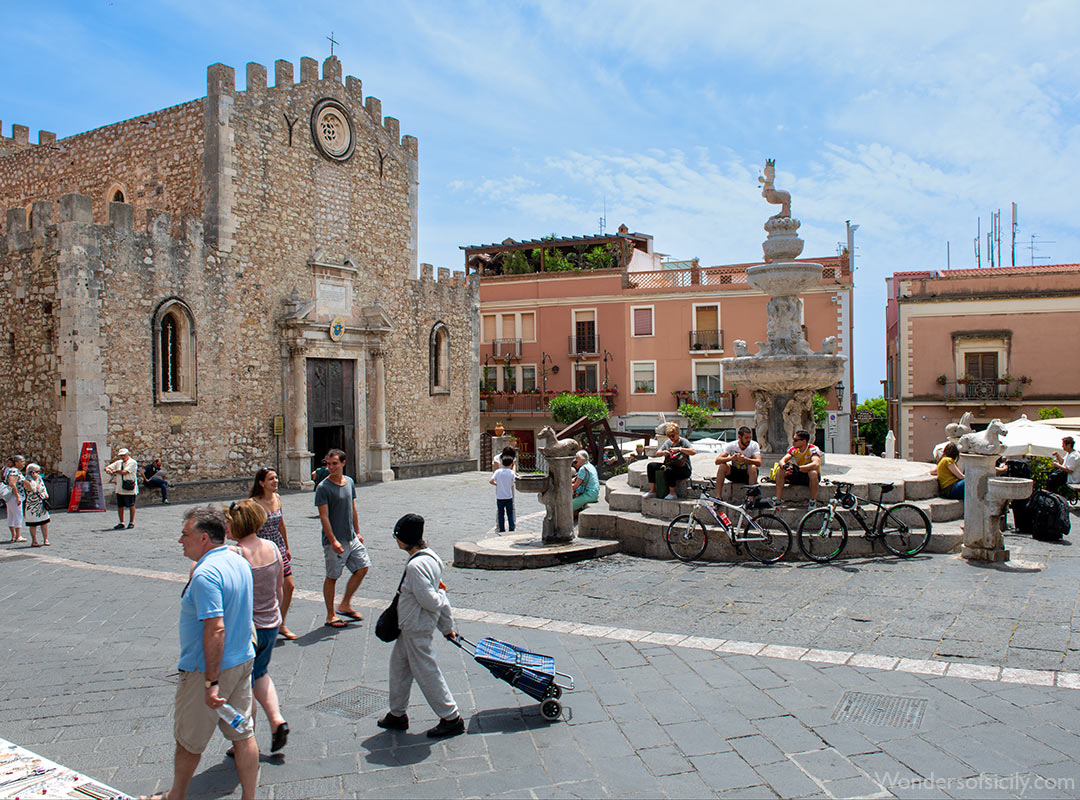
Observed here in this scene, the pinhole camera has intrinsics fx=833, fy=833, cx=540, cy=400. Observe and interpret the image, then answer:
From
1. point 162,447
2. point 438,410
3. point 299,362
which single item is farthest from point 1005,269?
point 162,447

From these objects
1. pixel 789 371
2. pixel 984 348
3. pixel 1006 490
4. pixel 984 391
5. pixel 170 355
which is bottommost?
pixel 1006 490

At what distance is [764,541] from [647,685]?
13.5ft

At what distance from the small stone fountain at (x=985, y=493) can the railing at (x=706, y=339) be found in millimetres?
27496

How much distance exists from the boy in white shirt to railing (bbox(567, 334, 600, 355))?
26069 millimetres

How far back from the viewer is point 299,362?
20.6 meters

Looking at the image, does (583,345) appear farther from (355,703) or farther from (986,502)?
(355,703)

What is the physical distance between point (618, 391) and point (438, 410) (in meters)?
13.8

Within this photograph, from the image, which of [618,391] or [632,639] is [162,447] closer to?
[632,639]

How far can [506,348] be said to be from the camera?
3978cm

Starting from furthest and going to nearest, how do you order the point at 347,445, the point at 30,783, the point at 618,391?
the point at 618,391 < the point at 347,445 < the point at 30,783

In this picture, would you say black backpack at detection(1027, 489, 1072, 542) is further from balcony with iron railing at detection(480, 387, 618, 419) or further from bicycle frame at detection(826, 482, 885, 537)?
balcony with iron railing at detection(480, 387, 618, 419)

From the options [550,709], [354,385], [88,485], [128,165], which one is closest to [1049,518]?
[550,709]

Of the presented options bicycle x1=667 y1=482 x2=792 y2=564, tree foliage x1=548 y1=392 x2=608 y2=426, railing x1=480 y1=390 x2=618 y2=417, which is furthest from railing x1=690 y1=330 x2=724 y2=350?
bicycle x1=667 y1=482 x2=792 y2=564

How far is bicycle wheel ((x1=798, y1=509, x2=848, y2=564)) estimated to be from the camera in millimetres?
9031
